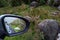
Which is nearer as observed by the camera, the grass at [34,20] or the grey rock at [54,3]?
the grass at [34,20]

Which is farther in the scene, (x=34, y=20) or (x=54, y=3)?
(x=54, y=3)

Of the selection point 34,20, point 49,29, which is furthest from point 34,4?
point 49,29

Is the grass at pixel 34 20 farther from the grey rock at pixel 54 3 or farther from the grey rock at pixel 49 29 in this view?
the grey rock at pixel 54 3

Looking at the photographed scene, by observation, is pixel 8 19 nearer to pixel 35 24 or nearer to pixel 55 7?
pixel 35 24

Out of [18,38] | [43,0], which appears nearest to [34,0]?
[43,0]

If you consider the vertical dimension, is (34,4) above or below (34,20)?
below

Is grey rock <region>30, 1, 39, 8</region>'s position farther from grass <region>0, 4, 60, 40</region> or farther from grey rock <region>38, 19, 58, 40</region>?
grey rock <region>38, 19, 58, 40</region>

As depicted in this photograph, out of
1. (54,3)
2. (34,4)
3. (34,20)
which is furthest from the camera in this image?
(34,4)

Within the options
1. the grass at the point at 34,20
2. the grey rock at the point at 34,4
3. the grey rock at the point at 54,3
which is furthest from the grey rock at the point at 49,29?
the grey rock at the point at 34,4

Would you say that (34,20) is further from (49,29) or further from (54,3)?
(54,3)

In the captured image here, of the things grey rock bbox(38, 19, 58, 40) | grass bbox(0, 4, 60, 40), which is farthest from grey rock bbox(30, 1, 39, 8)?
grey rock bbox(38, 19, 58, 40)

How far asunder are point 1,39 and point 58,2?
23.6 feet

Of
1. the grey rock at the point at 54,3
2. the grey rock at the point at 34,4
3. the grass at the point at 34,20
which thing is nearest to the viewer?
the grass at the point at 34,20

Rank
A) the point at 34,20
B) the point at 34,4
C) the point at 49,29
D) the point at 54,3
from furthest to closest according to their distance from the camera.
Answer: the point at 34,4 → the point at 54,3 → the point at 34,20 → the point at 49,29
